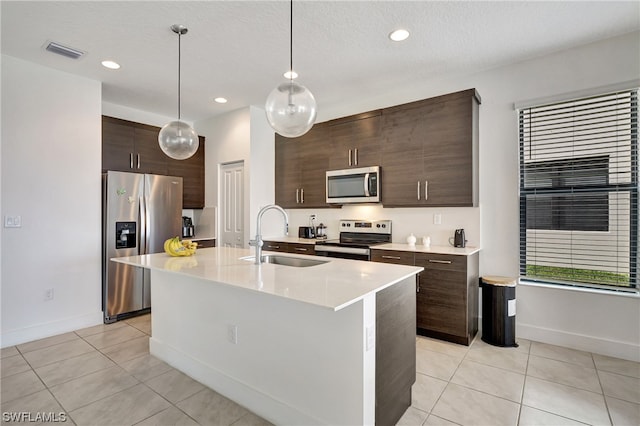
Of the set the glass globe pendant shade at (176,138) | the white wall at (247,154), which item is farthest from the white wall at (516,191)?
the glass globe pendant shade at (176,138)

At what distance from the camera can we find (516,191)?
3.19 m

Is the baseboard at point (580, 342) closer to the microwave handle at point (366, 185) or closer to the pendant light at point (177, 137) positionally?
the microwave handle at point (366, 185)

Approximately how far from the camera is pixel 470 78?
11.4 feet

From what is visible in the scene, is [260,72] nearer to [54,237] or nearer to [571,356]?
[54,237]

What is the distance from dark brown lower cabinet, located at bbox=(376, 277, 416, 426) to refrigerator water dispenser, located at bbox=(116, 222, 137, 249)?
11.1 feet

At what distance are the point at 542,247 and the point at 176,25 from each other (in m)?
3.89

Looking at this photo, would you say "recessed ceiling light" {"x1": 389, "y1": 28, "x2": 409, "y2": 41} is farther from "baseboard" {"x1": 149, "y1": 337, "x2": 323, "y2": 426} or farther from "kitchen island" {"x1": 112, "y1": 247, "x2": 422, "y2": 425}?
"baseboard" {"x1": 149, "y1": 337, "x2": 323, "y2": 426}

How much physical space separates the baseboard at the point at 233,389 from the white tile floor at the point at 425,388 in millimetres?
45

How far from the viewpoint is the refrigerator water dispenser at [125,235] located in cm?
374

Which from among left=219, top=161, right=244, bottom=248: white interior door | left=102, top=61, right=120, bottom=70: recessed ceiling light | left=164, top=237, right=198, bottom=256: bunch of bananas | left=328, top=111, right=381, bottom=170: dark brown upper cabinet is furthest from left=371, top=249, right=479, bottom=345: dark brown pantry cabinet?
left=102, top=61, right=120, bottom=70: recessed ceiling light

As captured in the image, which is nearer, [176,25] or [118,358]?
[176,25]

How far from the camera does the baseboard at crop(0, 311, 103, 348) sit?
3008 millimetres

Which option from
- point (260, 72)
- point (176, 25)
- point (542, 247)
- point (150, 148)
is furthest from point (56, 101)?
point (542, 247)

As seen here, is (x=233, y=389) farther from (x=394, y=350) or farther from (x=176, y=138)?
(x=176, y=138)
